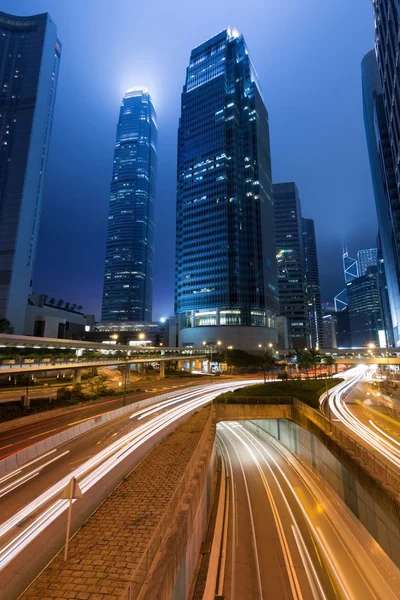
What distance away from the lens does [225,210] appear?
13550 cm

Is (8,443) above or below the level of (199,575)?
above

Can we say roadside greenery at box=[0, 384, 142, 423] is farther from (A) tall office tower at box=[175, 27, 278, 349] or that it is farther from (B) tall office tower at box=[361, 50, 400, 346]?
(B) tall office tower at box=[361, 50, 400, 346]

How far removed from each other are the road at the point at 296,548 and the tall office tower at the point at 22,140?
92.1 m

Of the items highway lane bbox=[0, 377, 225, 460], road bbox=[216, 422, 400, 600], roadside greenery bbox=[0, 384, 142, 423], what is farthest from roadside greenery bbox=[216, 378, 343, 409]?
roadside greenery bbox=[0, 384, 142, 423]

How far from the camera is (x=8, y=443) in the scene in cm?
2291

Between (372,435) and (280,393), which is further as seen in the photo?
(280,393)

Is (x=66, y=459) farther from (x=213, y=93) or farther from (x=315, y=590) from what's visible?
(x=213, y=93)

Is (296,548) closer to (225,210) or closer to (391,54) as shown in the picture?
(391,54)

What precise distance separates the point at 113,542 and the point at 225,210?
136m

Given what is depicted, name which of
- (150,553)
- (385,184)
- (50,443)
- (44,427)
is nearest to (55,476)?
→ (50,443)

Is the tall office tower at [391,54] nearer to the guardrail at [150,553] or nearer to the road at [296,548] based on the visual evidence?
the road at [296,548]

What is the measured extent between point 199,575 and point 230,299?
114837 millimetres

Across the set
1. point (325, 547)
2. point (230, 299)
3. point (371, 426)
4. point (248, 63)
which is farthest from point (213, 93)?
point (325, 547)

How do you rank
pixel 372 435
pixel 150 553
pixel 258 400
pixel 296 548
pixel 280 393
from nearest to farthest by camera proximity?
pixel 150 553 < pixel 296 548 < pixel 372 435 < pixel 258 400 < pixel 280 393
